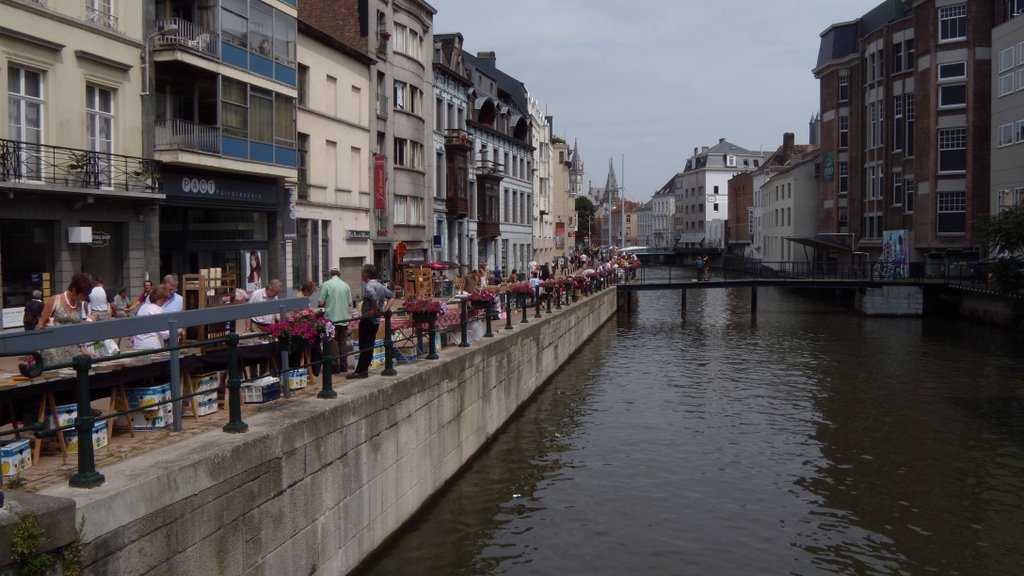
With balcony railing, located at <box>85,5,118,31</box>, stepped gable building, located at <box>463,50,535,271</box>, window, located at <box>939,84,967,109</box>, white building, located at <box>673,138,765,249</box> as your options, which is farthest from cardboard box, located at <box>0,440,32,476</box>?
white building, located at <box>673,138,765,249</box>

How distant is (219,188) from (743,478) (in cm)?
1643

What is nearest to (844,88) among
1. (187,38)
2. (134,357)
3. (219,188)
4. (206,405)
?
(219,188)

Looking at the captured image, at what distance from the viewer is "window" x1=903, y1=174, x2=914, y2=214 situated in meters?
54.2

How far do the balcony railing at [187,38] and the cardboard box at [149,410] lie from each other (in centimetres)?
1485

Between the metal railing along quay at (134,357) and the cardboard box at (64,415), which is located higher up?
the metal railing along quay at (134,357)

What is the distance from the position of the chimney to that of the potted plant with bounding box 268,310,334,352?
3720 inches

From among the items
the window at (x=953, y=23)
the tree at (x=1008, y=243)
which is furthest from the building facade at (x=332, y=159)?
the window at (x=953, y=23)

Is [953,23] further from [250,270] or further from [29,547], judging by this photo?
[29,547]

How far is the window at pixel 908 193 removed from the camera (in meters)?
54.2

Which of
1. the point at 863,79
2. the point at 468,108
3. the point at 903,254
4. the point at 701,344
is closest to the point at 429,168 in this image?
the point at 468,108

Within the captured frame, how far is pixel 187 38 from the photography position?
2230 centimetres

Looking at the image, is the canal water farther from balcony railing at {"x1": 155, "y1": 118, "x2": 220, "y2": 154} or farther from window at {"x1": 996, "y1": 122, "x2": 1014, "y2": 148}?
window at {"x1": 996, "y1": 122, "x2": 1014, "y2": 148}

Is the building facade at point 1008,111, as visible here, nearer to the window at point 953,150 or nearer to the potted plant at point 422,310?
the window at point 953,150

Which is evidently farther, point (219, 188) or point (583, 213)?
point (583, 213)
